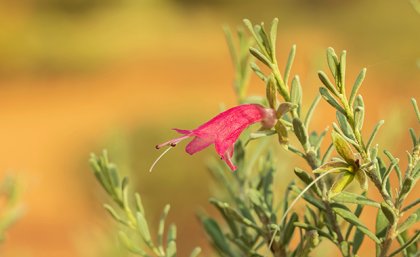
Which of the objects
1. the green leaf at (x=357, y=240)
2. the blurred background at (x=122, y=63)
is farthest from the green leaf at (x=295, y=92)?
the blurred background at (x=122, y=63)

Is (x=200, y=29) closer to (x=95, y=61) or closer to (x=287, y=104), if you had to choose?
(x=95, y=61)

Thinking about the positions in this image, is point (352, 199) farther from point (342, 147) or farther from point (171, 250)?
point (171, 250)

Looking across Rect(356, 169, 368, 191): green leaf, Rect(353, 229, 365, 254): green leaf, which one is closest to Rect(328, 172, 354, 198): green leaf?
Rect(356, 169, 368, 191): green leaf

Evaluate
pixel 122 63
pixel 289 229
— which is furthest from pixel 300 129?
pixel 122 63

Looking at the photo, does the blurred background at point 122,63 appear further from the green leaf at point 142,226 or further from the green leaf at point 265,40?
the green leaf at point 265,40

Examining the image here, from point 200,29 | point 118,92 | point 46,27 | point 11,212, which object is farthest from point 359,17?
point 11,212

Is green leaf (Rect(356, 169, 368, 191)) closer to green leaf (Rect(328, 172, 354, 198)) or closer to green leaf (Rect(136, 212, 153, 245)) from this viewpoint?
green leaf (Rect(328, 172, 354, 198))
